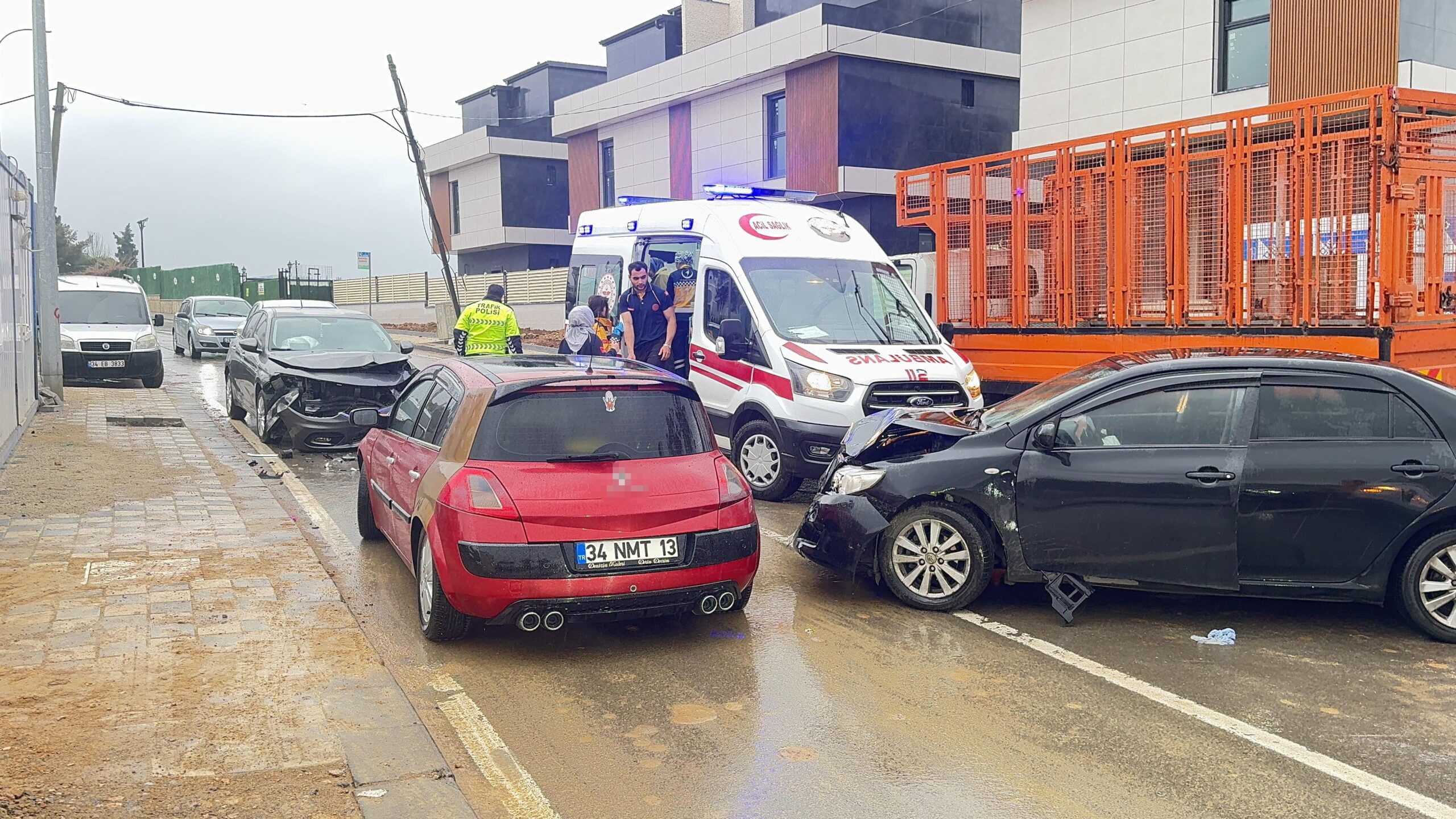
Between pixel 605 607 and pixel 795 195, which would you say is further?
pixel 795 195

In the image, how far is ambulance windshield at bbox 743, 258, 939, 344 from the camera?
33.8 ft

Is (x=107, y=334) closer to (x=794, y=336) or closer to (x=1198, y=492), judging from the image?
(x=794, y=336)

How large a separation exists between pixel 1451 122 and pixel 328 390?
411 inches

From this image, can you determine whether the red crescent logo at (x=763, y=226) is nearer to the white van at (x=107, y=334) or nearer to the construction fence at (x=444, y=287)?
the white van at (x=107, y=334)

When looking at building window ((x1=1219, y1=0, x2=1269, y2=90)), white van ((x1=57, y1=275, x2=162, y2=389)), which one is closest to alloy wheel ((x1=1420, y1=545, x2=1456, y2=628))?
building window ((x1=1219, y1=0, x2=1269, y2=90))

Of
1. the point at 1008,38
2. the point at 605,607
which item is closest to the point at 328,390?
the point at 605,607

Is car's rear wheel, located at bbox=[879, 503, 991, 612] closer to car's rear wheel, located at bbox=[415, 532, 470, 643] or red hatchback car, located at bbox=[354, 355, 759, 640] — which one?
red hatchback car, located at bbox=[354, 355, 759, 640]

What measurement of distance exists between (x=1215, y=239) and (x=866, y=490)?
4.99 meters

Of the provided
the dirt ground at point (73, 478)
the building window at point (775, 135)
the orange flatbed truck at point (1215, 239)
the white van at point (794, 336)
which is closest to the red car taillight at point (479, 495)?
the white van at point (794, 336)

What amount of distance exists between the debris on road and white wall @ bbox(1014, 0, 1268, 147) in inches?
585

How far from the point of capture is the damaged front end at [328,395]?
1236 centimetres

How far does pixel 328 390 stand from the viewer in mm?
12453

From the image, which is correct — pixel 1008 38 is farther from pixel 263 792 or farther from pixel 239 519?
pixel 263 792

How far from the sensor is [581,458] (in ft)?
19.2
